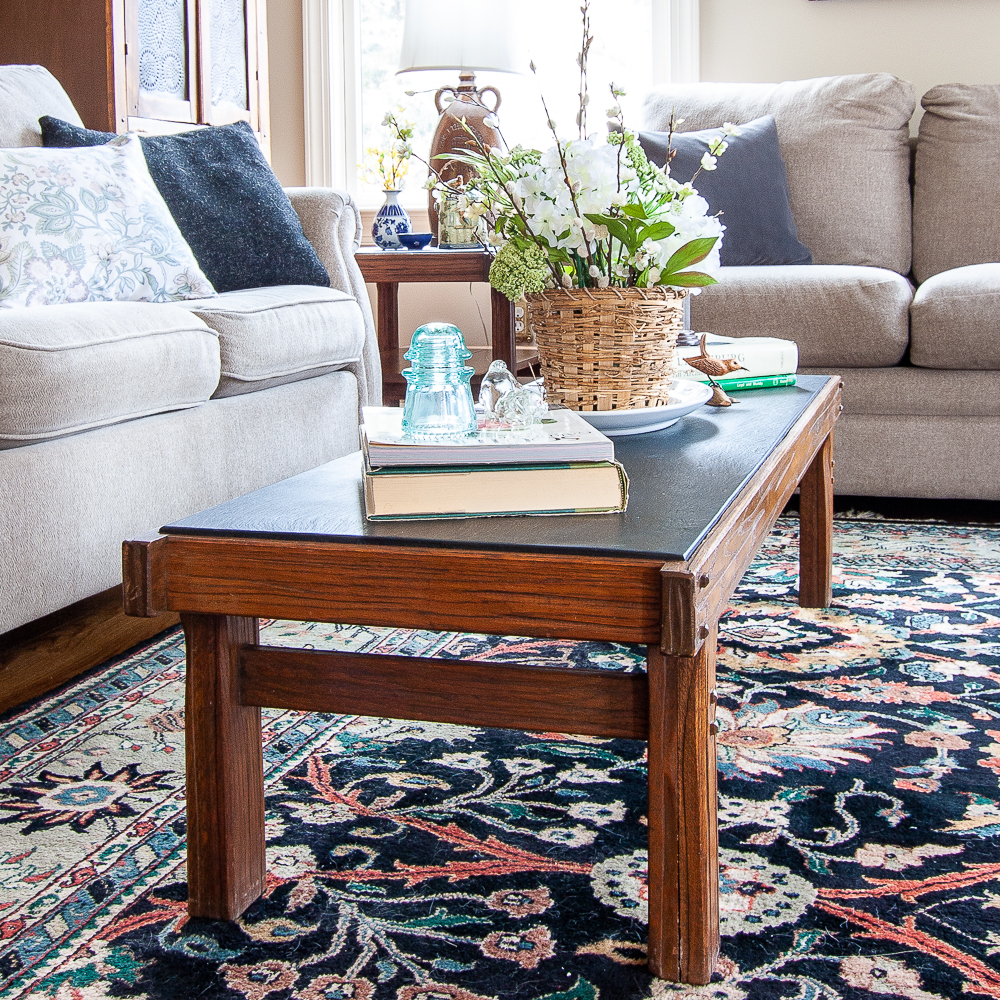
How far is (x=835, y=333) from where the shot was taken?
2.62m

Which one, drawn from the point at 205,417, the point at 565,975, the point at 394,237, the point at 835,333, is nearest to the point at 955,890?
the point at 565,975

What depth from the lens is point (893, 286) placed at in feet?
8.63

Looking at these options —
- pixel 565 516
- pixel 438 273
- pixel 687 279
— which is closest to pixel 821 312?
pixel 438 273

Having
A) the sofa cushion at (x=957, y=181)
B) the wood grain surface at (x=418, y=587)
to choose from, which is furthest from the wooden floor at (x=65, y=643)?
the sofa cushion at (x=957, y=181)

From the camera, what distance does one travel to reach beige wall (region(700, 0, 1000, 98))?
3609mm

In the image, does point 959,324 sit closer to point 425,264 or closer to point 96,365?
point 425,264

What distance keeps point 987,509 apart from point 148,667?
1.99 meters

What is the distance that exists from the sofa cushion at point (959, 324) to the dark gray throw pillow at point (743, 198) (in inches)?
20.6

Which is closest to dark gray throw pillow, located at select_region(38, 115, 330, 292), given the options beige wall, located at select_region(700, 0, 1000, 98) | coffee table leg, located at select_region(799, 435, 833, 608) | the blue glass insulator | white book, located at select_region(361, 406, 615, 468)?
coffee table leg, located at select_region(799, 435, 833, 608)

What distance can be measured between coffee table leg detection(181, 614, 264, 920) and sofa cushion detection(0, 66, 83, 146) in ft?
5.68

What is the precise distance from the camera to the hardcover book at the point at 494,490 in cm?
97

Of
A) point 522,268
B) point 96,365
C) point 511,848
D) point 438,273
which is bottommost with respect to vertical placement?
point 511,848

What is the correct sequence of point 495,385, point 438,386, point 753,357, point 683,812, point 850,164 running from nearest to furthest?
point 683,812 → point 438,386 → point 495,385 → point 753,357 → point 850,164

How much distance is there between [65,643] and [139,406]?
0.38 meters
